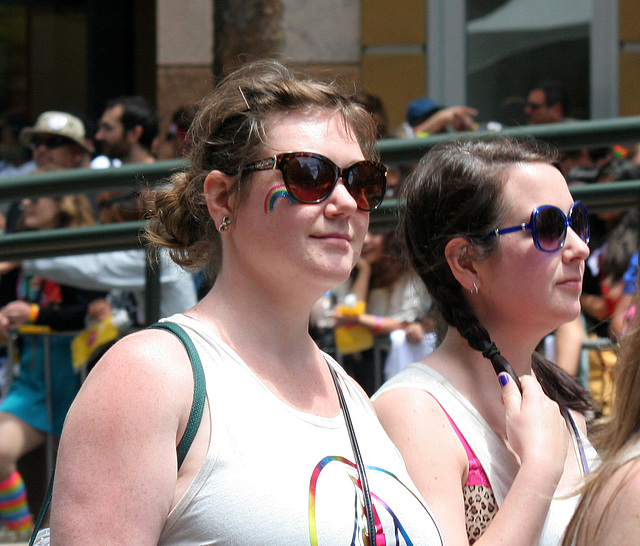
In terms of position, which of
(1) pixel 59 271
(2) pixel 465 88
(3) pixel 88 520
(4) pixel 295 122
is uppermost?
(2) pixel 465 88

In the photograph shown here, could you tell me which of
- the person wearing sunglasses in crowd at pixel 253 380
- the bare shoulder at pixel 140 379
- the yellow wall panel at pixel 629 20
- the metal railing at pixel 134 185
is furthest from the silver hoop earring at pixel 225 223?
the yellow wall panel at pixel 629 20

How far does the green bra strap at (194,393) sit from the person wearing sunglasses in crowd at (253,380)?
0.01 meters

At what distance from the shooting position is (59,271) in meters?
3.95

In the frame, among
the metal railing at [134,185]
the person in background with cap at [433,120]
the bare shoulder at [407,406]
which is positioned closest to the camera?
the bare shoulder at [407,406]

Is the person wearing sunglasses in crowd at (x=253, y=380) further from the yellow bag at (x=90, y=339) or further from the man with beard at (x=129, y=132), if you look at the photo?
the man with beard at (x=129, y=132)

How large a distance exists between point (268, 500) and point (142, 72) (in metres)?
9.76

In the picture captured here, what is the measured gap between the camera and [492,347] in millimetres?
2137

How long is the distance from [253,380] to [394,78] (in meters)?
7.00

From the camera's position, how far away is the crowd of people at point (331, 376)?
1479 mm

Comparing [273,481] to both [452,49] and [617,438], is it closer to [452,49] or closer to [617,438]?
[617,438]

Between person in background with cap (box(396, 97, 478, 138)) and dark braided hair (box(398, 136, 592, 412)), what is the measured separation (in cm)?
347

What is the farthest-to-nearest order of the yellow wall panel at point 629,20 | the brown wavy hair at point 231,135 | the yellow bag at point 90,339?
the yellow wall panel at point 629,20, the yellow bag at point 90,339, the brown wavy hair at point 231,135

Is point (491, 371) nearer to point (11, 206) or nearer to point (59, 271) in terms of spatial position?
point (59, 271)

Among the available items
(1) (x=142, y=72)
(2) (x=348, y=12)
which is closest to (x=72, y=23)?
(1) (x=142, y=72)
